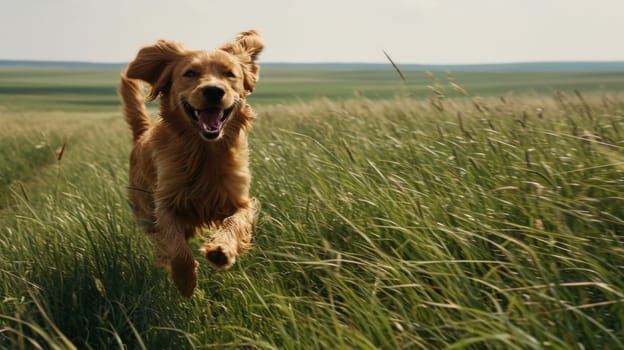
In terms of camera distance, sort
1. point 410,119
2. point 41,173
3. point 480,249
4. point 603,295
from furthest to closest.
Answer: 1. point 41,173
2. point 410,119
3. point 480,249
4. point 603,295

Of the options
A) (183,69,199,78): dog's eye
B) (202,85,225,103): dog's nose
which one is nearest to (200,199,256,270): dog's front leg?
(202,85,225,103): dog's nose

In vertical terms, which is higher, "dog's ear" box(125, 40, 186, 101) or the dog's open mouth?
"dog's ear" box(125, 40, 186, 101)

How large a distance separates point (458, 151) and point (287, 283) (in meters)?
1.47

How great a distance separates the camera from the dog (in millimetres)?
3525

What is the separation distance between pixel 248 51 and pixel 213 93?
1021mm

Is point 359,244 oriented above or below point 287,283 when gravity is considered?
above

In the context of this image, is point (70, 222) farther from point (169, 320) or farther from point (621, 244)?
point (621, 244)

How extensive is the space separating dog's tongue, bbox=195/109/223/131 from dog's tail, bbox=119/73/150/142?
54.4 inches

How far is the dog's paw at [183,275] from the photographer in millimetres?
3135

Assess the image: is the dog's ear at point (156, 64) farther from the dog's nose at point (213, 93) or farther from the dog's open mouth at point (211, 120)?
the dog's nose at point (213, 93)

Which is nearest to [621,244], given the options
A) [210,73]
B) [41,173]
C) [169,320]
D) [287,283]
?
[287,283]

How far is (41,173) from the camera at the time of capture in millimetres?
10102

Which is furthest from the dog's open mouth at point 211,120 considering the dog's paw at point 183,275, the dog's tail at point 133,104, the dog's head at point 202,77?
the dog's tail at point 133,104

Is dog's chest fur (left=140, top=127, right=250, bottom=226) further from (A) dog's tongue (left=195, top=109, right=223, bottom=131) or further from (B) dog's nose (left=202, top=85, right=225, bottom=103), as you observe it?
(B) dog's nose (left=202, top=85, right=225, bottom=103)
